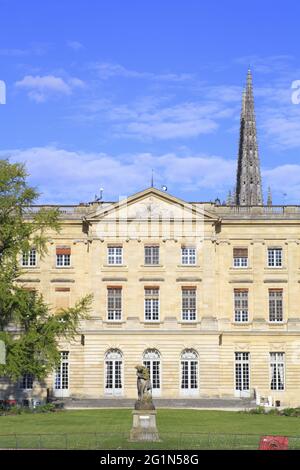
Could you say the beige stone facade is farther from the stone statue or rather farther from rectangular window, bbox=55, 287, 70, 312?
the stone statue

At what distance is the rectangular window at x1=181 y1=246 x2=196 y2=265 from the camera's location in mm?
67062

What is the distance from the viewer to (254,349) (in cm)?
6738

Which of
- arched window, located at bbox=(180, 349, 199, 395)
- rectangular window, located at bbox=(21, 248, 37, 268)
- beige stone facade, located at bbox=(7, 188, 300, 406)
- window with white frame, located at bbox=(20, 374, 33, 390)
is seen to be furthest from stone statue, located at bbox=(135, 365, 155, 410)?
rectangular window, located at bbox=(21, 248, 37, 268)

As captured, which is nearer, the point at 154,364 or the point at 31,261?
the point at 154,364

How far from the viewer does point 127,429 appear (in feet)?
151

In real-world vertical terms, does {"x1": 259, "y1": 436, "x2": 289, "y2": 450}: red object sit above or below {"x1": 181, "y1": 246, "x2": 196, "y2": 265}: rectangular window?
below

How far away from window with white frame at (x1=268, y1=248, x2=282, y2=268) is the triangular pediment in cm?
443

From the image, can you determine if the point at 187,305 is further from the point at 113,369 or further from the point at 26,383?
the point at 26,383

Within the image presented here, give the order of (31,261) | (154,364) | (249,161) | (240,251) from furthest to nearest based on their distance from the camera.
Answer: (249,161) < (240,251) < (31,261) < (154,364)

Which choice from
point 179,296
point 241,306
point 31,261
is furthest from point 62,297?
point 241,306

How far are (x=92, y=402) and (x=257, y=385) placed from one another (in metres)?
11.0

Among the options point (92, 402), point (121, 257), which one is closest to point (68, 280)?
point (121, 257)

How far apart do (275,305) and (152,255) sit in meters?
8.65

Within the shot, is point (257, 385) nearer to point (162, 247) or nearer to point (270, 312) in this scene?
point (270, 312)
